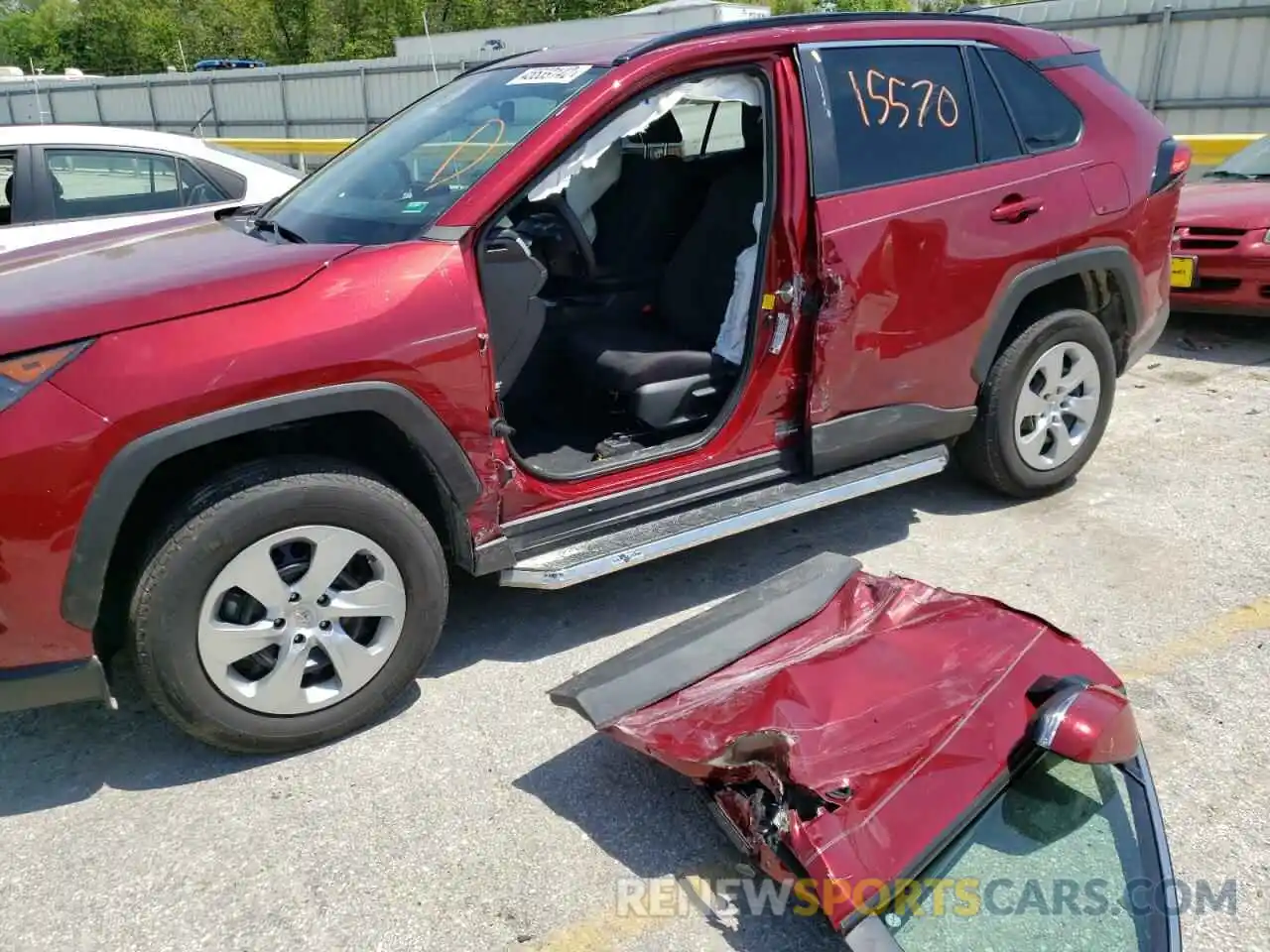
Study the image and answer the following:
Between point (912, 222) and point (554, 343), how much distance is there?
150 cm

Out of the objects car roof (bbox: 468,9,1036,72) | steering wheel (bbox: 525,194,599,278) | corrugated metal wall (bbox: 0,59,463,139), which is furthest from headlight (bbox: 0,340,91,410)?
corrugated metal wall (bbox: 0,59,463,139)

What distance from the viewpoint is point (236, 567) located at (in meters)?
2.71

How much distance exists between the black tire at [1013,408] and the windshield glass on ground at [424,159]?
2.08 metres

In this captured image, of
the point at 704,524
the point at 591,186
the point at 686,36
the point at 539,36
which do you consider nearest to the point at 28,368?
the point at 704,524

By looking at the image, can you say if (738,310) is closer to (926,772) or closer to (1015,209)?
(1015,209)

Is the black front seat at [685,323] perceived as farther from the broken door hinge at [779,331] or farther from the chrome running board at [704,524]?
the chrome running board at [704,524]

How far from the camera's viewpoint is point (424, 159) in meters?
3.54

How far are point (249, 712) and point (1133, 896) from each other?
2222mm

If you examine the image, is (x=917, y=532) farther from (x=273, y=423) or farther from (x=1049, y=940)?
(x=273, y=423)

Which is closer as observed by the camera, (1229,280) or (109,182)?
(109,182)

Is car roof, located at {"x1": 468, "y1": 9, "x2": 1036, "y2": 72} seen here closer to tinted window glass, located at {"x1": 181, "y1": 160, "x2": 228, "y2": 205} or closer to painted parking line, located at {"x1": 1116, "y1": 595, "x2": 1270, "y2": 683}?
painted parking line, located at {"x1": 1116, "y1": 595, "x2": 1270, "y2": 683}

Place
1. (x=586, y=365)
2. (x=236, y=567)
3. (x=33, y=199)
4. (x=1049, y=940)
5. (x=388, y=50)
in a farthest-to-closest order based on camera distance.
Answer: (x=388, y=50) < (x=33, y=199) < (x=586, y=365) < (x=236, y=567) < (x=1049, y=940)

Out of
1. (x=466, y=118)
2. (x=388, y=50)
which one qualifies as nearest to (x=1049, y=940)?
(x=466, y=118)

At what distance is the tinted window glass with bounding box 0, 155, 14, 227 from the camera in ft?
19.9
